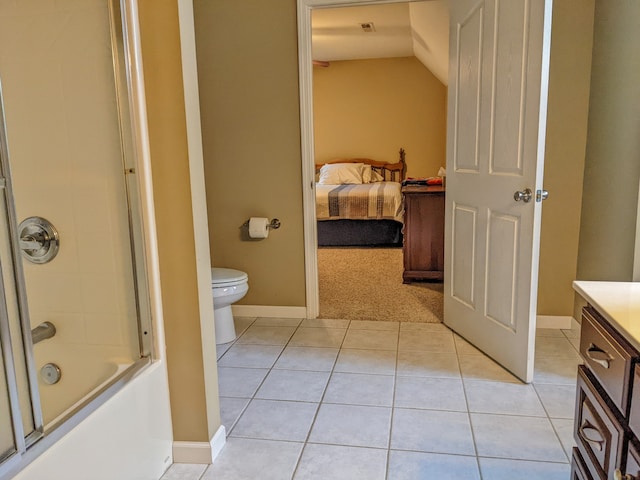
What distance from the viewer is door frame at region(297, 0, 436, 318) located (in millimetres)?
3061

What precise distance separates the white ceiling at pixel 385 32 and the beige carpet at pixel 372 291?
Result: 6.49ft

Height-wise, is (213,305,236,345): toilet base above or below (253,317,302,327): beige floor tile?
above

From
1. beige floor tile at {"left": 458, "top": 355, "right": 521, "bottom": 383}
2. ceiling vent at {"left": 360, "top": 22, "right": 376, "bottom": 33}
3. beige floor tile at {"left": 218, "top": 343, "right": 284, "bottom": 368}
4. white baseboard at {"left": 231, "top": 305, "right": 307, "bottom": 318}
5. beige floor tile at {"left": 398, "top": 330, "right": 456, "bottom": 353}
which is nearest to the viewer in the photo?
beige floor tile at {"left": 458, "top": 355, "right": 521, "bottom": 383}

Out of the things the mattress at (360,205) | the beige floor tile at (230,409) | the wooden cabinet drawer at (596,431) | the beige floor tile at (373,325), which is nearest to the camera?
the wooden cabinet drawer at (596,431)

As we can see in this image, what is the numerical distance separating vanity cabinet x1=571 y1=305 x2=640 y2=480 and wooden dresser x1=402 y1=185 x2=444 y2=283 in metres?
2.85

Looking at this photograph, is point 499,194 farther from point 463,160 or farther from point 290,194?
point 290,194

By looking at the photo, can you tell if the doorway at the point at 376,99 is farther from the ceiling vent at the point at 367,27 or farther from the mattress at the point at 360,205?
the mattress at the point at 360,205

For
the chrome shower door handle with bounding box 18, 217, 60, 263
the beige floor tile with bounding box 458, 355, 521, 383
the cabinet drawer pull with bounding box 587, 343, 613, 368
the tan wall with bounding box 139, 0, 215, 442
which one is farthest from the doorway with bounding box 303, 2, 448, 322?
the cabinet drawer pull with bounding box 587, 343, 613, 368

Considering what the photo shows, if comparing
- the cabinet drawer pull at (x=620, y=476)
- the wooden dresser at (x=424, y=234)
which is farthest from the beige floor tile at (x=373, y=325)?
the cabinet drawer pull at (x=620, y=476)

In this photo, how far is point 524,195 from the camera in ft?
7.55

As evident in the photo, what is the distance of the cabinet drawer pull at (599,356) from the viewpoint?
3.67 ft

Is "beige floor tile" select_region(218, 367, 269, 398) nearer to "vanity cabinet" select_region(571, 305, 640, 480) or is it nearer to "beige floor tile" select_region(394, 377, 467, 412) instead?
"beige floor tile" select_region(394, 377, 467, 412)

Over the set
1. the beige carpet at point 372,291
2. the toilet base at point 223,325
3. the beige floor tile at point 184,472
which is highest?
the toilet base at point 223,325

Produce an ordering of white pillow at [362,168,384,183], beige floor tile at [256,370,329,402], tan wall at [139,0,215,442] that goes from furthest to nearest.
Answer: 1. white pillow at [362,168,384,183]
2. beige floor tile at [256,370,329,402]
3. tan wall at [139,0,215,442]
